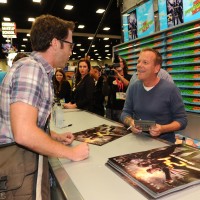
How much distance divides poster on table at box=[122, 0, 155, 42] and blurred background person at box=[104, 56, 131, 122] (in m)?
1.21

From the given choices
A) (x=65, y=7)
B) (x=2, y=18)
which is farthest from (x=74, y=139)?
(x=2, y=18)

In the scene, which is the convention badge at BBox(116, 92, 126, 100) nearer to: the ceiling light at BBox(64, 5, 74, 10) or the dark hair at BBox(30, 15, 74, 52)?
the dark hair at BBox(30, 15, 74, 52)

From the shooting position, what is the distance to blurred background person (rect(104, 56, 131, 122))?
371 centimetres

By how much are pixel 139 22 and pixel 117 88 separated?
1909 mm

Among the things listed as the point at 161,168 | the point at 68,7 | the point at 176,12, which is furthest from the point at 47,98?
the point at 68,7

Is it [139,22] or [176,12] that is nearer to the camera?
[176,12]

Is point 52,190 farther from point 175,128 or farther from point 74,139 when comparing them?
point 175,128

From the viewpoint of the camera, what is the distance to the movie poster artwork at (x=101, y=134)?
1801 mm

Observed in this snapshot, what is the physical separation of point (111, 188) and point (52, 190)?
64 centimetres

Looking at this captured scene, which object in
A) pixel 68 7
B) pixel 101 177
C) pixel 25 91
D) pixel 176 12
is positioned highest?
pixel 68 7

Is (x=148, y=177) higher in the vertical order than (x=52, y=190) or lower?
higher

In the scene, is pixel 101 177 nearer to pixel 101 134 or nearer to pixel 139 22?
pixel 101 134

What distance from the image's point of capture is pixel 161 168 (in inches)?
46.0

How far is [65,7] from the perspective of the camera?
9.30 m
